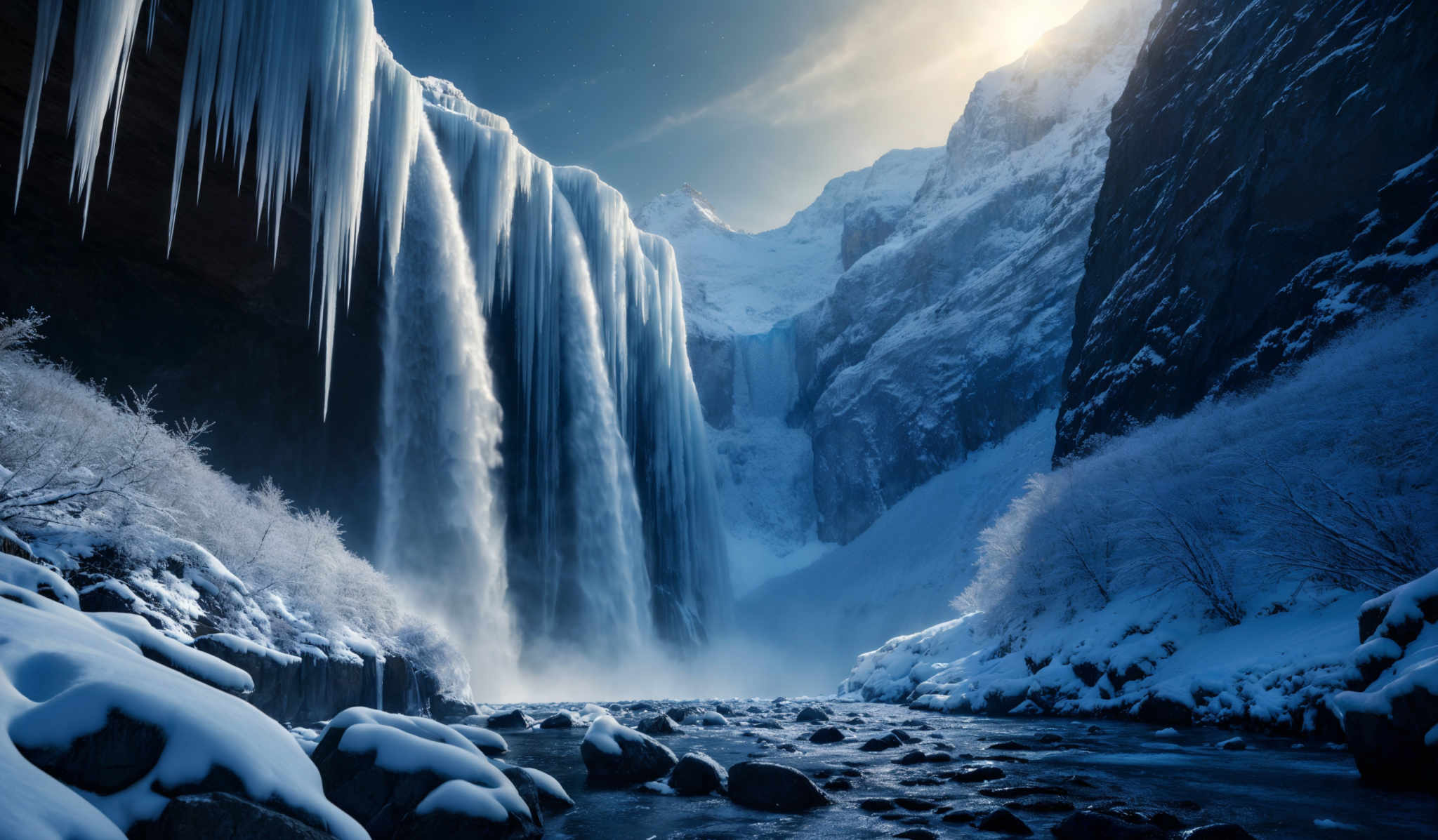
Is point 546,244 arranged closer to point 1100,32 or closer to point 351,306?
point 351,306

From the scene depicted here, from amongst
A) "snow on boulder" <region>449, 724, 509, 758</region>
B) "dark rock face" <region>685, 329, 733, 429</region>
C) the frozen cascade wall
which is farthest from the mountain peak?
"snow on boulder" <region>449, 724, 509, 758</region>

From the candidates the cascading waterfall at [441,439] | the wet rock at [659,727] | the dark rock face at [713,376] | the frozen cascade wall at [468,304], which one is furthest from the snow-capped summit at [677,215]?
the wet rock at [659,727]

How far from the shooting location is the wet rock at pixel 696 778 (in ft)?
29.2

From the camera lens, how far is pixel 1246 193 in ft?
113

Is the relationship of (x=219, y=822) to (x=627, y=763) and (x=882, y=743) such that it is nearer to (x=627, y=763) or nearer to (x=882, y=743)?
(x=627, y=763)

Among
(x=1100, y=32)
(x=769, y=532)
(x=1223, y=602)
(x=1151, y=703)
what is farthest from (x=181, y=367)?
(x=1100, y=32)

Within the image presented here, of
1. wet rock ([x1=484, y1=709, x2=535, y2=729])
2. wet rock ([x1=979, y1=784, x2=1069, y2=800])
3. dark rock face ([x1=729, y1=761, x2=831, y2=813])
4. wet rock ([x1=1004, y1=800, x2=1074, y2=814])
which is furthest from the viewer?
wet rock ([x1=484, y1=709, x2=535, y2=729])

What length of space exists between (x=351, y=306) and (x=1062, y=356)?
64246mm

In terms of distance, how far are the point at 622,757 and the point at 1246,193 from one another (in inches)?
1504

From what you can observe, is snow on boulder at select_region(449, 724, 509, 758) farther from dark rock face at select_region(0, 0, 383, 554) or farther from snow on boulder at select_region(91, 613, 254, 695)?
dark rock face at select_region(0, 0, 383, 554)

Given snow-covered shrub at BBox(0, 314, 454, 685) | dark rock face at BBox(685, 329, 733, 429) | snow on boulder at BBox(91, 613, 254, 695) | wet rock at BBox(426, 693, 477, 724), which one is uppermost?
dark rock face at BBox(685, 329, 733, 429)

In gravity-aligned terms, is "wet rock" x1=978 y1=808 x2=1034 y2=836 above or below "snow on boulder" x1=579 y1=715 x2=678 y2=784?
below

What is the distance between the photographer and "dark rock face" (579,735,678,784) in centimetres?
977

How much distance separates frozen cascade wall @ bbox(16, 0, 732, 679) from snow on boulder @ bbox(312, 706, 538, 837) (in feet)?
49.5
